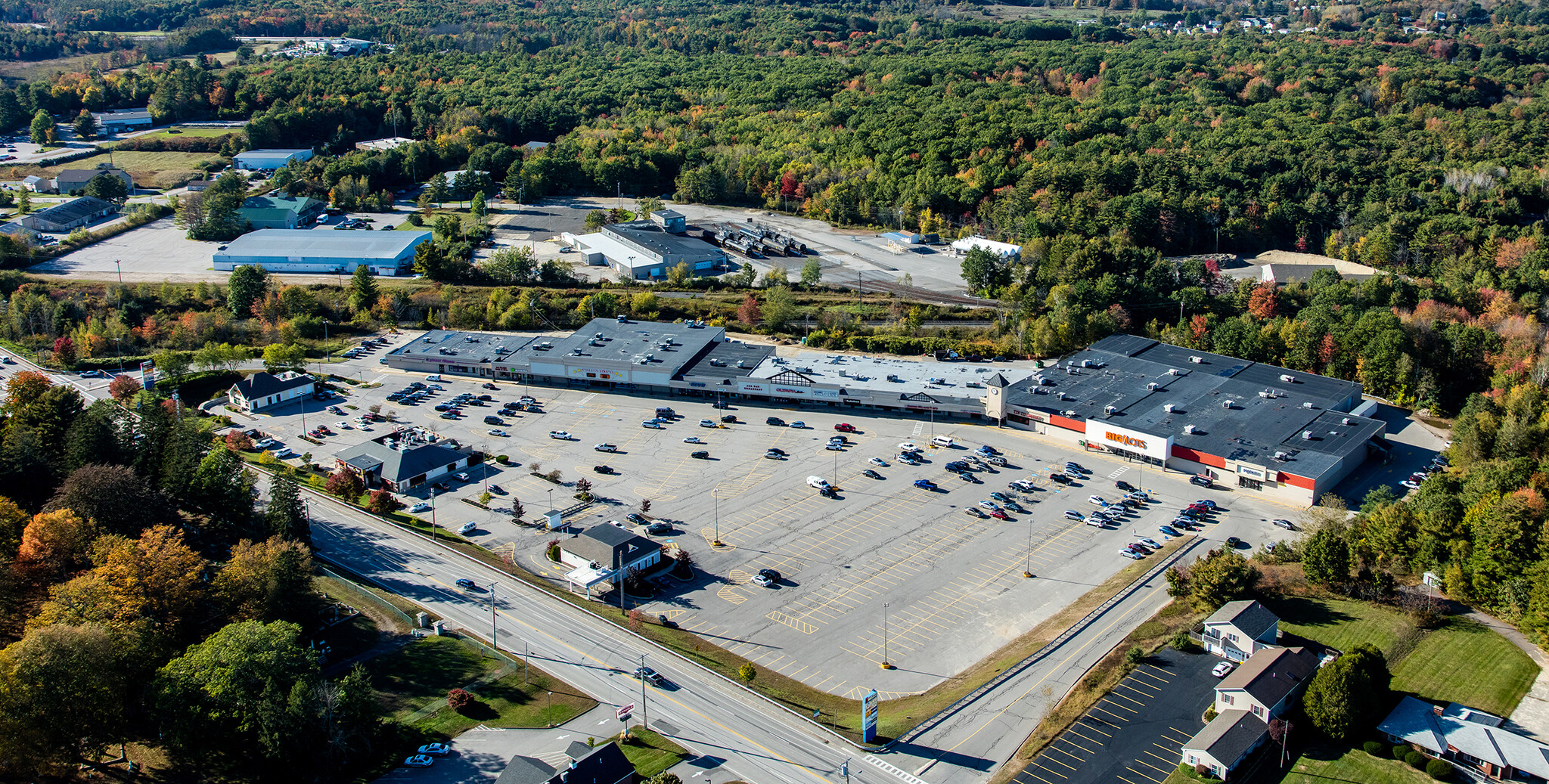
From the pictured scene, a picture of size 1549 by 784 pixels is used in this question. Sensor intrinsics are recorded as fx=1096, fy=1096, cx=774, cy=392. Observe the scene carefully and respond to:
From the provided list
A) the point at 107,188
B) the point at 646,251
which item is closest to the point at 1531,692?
the point at 646,251

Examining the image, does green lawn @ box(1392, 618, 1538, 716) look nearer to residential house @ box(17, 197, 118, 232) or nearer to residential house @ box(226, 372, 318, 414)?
residential house @ box(226, 372, 318, 414)

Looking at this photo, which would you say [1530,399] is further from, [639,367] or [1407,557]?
[639,367]

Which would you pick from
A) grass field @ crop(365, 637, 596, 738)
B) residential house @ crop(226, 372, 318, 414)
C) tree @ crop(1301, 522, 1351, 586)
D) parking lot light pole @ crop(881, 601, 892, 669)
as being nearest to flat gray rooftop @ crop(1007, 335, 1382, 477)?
tree @ crop(1301, 522, 1351, 586)

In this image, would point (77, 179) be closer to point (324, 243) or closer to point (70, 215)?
point (70, 215)

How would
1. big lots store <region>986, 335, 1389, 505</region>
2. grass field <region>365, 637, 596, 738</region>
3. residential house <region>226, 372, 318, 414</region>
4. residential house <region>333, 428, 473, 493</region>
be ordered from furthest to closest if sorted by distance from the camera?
residential house <region>226, 372, 318, 414</region> → residential house <region>333, 428, 473, 493</region> → big lots store <region>986, 335, 1389, 505</region> → grass field <region>365, 637, 596, 738</region>

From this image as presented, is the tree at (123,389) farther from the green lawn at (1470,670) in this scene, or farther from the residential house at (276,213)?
the green lawn at (1470,670)

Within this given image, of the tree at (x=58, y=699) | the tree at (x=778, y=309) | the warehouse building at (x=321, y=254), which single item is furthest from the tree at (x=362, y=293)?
the tree at (x=58, y=699)
